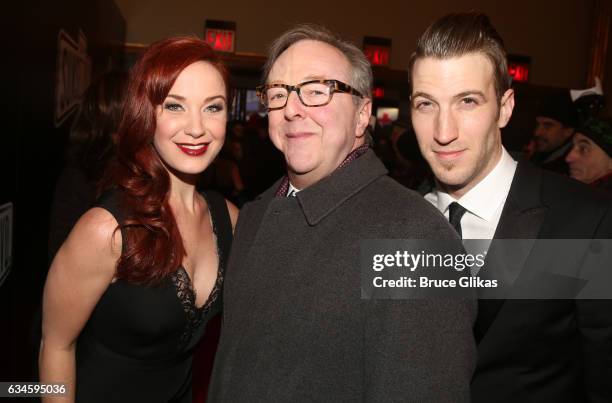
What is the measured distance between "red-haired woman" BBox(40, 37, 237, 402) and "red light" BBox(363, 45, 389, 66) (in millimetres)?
5825

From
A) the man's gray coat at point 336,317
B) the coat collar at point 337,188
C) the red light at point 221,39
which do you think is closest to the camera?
the man's gray coat at point 336,317

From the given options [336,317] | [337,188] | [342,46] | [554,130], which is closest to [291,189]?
[337,188]

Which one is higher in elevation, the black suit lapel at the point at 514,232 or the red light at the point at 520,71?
the red light at the point at 520,71

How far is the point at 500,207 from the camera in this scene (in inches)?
60.1

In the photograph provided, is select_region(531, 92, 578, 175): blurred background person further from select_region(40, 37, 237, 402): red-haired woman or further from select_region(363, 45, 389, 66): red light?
select_region(363, 45, 389, 66): red light

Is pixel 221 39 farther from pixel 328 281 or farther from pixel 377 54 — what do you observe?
pixel 328 281

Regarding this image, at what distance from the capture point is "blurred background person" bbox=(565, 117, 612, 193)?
3.12 m

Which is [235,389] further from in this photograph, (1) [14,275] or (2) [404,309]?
(1) [14,275]

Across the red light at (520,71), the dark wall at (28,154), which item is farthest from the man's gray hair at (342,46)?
the red light at (520,71)

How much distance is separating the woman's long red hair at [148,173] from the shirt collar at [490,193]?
1.01 metres

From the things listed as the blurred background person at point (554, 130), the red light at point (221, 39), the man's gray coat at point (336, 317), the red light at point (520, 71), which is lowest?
the man's gray coat at point (336, 317)

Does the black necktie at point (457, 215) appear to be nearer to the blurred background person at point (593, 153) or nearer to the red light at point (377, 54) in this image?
the blurred background person at point (593, 153)

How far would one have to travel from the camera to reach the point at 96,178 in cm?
265

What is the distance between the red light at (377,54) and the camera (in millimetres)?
7340
